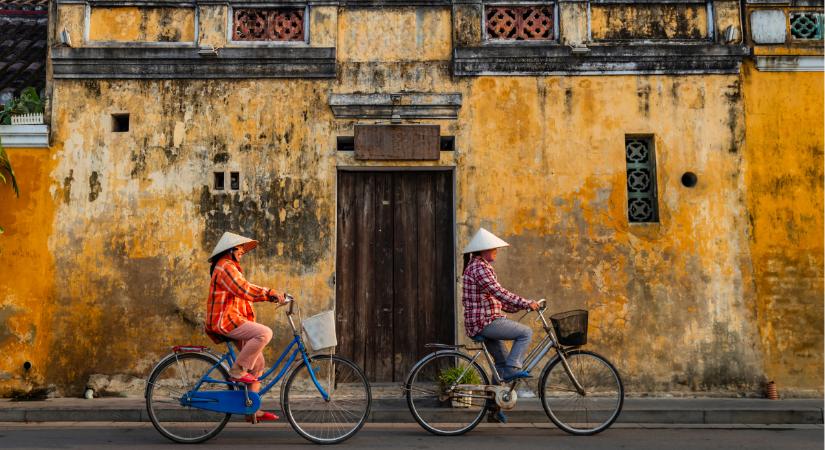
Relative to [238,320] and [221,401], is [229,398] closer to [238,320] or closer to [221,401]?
[221,401]

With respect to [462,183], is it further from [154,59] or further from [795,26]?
[795,26]

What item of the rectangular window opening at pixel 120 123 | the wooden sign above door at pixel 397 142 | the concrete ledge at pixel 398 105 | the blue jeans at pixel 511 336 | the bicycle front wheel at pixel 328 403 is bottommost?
the bicycle front wheel at pixel 328 403

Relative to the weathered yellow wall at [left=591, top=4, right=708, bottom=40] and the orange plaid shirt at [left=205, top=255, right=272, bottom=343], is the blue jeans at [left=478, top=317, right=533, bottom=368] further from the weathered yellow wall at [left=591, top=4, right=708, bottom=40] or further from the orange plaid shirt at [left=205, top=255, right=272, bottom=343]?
the weathered yellow wall at [left=591, top=4, right=708, bottom=40]

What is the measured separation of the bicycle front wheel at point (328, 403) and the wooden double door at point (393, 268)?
298cm

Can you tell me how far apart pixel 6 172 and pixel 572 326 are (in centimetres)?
724

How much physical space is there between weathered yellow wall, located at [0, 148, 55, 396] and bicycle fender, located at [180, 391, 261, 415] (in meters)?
3.79

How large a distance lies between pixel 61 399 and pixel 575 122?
722 cm

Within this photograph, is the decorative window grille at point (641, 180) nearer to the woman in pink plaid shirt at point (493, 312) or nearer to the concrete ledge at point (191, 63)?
the woman in pink plaid shirt at point (493, 312)

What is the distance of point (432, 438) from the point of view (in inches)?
267

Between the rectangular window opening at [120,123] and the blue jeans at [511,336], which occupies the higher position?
the rectangular window opening at [120,123]

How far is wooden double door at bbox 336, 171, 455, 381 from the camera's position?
31.4 ft

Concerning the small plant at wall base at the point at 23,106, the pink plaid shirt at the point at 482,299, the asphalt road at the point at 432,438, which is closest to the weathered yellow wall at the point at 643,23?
the pink plaid shirt at the point at 482,299

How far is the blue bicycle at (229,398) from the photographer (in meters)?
6.50

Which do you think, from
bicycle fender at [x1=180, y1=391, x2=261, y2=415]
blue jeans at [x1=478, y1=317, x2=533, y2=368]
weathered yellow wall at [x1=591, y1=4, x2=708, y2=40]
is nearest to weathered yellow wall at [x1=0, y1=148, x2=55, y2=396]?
bicycle fender at [x1=180, y1=391, x2=261, y2=415]
